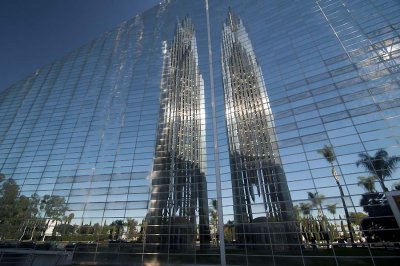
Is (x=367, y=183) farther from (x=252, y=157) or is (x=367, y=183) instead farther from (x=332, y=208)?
(x=252, y=157)

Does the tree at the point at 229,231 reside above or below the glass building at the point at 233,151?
below

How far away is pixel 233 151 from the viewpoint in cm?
2692

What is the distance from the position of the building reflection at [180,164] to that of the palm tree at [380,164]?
15.1 meters

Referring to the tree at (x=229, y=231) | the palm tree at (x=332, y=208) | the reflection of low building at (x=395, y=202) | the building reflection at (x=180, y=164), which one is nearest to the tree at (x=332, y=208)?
the palm tree at (x=332, y=208)

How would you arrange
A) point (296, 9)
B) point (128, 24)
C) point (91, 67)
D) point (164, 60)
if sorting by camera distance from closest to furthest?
point (296, 9) → point (164, 60) → point (91, 67) → point (128, 24)

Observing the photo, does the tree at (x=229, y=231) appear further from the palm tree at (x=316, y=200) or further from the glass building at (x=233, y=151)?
the palm tree at (x=316, y=200)

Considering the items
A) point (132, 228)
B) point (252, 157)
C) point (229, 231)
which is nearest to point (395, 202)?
point (252, 157)

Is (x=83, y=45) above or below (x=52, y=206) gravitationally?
above

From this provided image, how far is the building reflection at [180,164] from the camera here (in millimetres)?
23828

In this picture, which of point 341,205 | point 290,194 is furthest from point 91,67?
point 341,205

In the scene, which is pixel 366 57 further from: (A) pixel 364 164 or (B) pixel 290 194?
(B) pixel 290 194

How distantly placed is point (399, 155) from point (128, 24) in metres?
50.9

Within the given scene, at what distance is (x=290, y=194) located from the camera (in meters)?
22.2

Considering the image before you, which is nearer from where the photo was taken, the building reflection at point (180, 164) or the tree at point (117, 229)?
the building reflection at point (180, 164)
